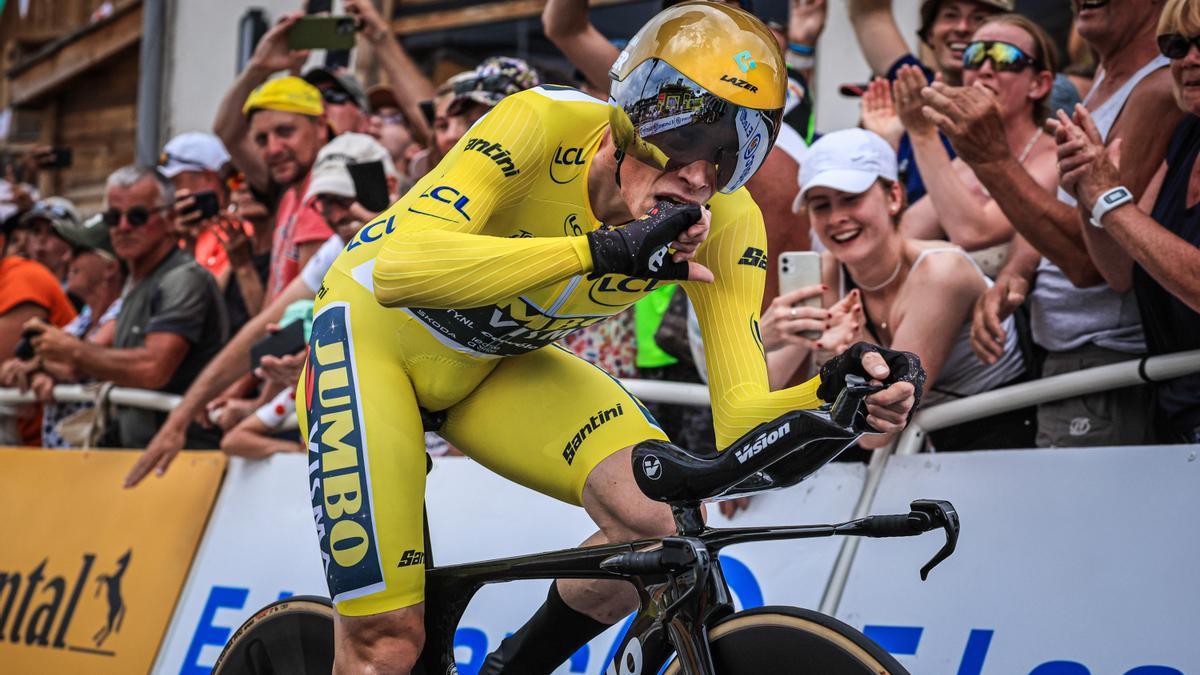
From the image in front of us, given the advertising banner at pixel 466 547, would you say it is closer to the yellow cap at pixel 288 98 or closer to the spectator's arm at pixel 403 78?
the yellow cap at pixel 288 98

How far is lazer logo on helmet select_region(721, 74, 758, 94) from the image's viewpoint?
295 centimetres

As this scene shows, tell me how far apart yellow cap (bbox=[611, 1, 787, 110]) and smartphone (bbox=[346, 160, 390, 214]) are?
107 inches

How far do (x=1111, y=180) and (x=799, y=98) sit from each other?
200 centimetres

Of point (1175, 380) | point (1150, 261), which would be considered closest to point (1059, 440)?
point (1175, 380)

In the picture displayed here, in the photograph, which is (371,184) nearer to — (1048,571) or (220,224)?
(220,224)

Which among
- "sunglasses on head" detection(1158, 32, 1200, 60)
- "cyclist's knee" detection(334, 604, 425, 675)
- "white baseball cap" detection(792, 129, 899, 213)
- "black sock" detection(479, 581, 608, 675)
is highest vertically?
"sunglasses on head" detection(1158, 32, 1200, 60)

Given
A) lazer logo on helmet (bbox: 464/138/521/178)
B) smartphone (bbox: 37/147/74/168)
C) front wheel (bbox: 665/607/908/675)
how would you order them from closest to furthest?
front wheel (bbox: 665/607/908/675) → lazer logo on helmet (bbox: 464/138/521/178) → smartphone (bbox: 37/147/74/168)

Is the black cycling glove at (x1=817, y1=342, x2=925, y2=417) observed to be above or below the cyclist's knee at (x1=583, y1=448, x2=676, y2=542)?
above

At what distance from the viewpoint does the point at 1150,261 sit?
143 inches

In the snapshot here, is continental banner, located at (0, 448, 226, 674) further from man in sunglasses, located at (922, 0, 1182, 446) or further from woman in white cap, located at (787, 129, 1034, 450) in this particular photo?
man in sunglasses, located at (922, 0, 1182, 446)

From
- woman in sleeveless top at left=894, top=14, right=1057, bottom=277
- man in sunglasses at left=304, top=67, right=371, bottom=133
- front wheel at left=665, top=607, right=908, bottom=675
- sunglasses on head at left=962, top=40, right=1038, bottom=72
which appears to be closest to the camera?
front wheel at left=665, top=607, right=908, bottom=675

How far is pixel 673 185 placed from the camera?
299cm

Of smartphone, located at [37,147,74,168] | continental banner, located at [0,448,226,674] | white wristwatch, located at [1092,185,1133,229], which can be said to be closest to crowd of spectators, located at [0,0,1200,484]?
white wristwatch, located at [1092,185,1133,229]

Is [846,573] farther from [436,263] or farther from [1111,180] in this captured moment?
[436,263]
